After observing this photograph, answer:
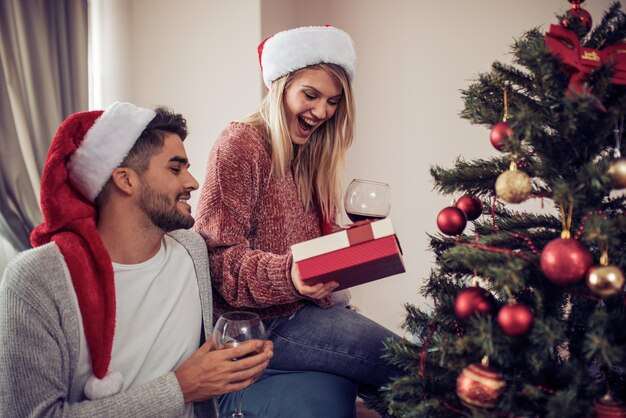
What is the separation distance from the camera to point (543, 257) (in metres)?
0.97

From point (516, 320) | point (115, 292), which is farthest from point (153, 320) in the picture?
point (516, 320)

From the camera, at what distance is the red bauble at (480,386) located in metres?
1.00

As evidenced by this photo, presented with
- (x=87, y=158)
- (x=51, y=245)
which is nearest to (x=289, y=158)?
(x=87, y=158)

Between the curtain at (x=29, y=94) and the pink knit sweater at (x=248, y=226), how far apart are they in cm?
117

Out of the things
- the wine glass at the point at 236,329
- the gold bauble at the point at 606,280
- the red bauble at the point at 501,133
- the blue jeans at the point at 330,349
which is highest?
the red bauble at the point at 501,133

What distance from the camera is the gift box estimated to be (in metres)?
1.23

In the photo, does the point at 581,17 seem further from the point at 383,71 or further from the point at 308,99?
the point at 383,71

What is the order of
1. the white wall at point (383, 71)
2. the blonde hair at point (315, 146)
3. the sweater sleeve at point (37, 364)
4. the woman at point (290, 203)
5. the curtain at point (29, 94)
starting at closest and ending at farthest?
the sweater sleeve at point (37, 364) → the woman at point (290, 203) → the blonde hair at point (315, 146) → the curtain at point (29, 94) → the white wall at point (383, 71)

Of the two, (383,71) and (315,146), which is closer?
(315,146)

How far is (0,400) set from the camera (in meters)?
1.16

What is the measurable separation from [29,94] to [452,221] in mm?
2033

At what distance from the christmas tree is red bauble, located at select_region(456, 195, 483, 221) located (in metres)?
0.06

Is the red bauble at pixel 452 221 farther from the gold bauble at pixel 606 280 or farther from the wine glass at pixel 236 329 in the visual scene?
the wine glass at pixel 236 329

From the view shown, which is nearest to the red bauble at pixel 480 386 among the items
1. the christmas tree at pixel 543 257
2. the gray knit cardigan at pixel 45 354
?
the christmas tree at pixel 543 257
